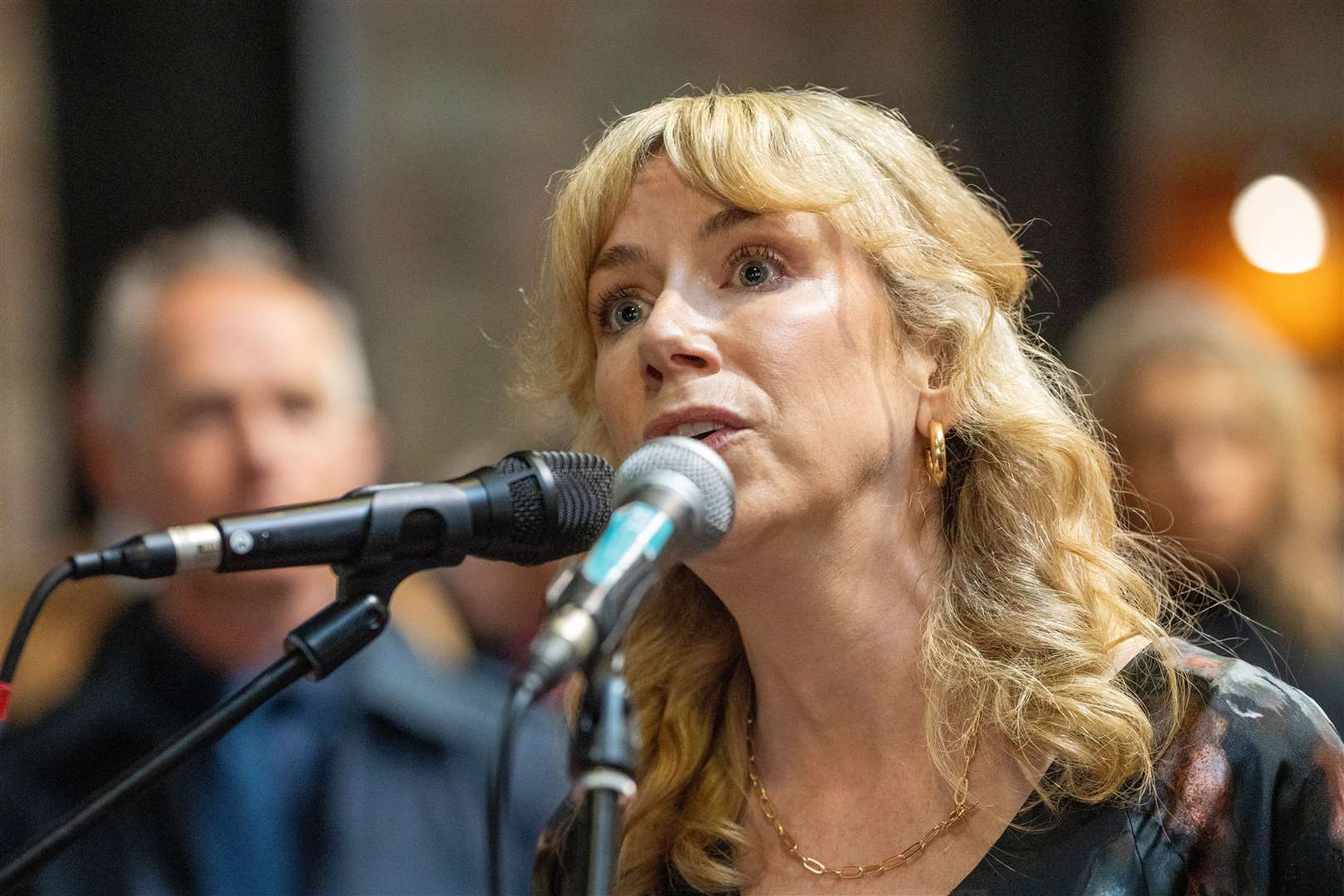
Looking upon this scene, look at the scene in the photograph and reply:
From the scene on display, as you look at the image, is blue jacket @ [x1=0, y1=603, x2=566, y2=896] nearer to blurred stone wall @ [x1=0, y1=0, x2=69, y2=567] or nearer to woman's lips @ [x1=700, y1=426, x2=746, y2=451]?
woman's lips @ [x1=700, y1=426, x2=746, y2=451]

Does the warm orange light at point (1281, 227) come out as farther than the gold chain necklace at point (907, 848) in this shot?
Yes

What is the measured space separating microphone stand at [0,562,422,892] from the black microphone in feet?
0.16

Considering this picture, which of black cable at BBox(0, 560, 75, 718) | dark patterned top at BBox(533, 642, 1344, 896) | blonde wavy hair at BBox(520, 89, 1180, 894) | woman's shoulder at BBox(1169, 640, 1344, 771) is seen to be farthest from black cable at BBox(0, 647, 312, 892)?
woman's shoulder at BBox(1169, 640, 1344, 771)

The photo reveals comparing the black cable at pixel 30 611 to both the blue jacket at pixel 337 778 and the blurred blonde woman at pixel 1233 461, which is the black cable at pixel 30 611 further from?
the blurred blonde woman at pixel 1233 461

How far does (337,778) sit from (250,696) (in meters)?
1.89

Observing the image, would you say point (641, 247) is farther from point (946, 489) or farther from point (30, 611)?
point (30, 611)

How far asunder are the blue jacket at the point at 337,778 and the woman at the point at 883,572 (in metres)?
0.98

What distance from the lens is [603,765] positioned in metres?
1.55

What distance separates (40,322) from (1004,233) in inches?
172

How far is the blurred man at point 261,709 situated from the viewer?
349cm

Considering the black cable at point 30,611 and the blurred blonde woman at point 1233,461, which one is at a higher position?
the black cable at point 30,611

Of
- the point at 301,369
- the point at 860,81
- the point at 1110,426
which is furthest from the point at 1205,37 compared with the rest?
the point at 301,369

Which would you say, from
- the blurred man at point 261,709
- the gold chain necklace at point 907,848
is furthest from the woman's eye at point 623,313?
the blurred man at point 261,709

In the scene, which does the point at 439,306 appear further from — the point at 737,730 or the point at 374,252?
the point at 737,730
